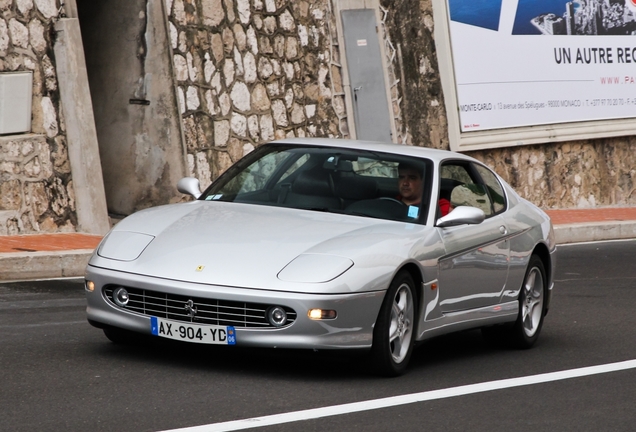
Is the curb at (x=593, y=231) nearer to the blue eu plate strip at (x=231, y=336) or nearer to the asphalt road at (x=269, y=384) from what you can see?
the asphalt road at (x=269, y=384)

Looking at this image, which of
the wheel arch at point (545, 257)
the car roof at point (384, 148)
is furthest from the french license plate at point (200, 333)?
the wheel arch at point (545, 257)

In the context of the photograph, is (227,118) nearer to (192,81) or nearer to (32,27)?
(192,81)

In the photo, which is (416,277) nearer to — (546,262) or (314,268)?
(314,268)

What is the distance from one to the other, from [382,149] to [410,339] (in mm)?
1616

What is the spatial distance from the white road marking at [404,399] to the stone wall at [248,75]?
9.63 meters

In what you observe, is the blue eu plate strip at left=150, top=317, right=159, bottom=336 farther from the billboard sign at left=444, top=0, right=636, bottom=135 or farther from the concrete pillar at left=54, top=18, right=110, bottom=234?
the billboard sign at left=444, top=0, right=636, bottom=135

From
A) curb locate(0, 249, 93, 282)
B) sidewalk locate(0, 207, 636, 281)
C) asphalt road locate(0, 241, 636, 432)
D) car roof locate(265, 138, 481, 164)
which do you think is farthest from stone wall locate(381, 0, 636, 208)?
car roof locate(265, 138, 481, 164)

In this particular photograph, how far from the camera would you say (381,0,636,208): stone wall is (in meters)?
20.8

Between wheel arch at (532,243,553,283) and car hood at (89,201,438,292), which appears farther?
wheel arch at (532,243,553,283)

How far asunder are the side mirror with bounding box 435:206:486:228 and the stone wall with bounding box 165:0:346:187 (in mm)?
9384

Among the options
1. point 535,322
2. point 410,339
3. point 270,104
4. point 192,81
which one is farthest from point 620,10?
point 410,339

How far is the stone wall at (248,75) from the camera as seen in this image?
664 inches

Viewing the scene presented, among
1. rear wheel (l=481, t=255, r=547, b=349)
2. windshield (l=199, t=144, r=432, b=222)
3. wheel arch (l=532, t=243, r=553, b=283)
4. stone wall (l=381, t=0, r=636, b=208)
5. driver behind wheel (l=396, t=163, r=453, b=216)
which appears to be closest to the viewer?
windshield (l=199, t=144, r=432, b=222)

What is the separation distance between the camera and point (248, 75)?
17828 millimetres
